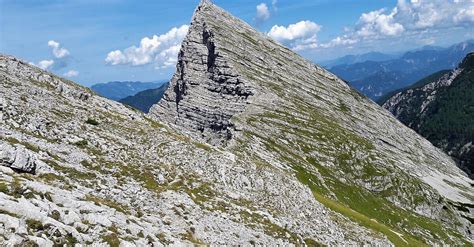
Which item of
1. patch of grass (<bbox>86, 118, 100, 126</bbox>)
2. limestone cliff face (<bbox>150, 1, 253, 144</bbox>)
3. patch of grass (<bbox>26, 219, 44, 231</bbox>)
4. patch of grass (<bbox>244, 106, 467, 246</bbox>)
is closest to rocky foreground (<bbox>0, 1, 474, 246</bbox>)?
patch of grass (<bbox>26, 219, 44, 231</bbox>)

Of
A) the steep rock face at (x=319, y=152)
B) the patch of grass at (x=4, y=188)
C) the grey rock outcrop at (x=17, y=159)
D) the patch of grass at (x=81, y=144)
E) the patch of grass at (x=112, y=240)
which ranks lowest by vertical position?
the patch of grass at (x=112, y=240)

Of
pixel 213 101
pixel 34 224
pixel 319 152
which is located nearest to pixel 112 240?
pixel 34 224

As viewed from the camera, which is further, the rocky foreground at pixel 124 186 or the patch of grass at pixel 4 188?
the rocky foreground at pixel 124 186

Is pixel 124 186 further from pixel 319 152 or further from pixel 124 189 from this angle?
pixel 319 152

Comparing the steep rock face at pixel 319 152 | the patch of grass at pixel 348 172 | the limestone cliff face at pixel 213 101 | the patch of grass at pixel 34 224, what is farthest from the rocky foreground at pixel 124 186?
the limestone cliff face at pixel 213 101

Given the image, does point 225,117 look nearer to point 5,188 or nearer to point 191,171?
point 191,171

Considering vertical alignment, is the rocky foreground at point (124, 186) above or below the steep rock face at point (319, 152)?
below

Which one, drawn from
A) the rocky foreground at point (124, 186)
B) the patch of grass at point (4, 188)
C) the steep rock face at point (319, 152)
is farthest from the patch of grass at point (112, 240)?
the steep rock face at point (319, 152)

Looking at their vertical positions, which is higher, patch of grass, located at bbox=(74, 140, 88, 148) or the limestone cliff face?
the limestone cliff face

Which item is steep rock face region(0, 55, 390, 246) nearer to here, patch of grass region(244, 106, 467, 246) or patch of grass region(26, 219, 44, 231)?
patch of grass region(26, 219, 44, 231)

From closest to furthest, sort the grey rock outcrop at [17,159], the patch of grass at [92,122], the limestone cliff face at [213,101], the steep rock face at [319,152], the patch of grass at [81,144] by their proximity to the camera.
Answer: the grey rock outcrop at [17,159] → the patch of grass at [81,144] → the patch of grass at [92,122] → the steep rock face at [319,152] → the limestone cliff face at [213,101]

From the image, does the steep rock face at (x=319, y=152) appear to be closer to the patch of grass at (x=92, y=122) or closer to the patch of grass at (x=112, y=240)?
the patch of grass at (x=92, y=122)

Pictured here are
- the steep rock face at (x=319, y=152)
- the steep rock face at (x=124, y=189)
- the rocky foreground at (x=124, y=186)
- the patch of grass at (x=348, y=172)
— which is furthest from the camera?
the steep rock face at (x=319, y=152)

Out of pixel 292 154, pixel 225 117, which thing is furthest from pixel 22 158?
pixel 225 117
